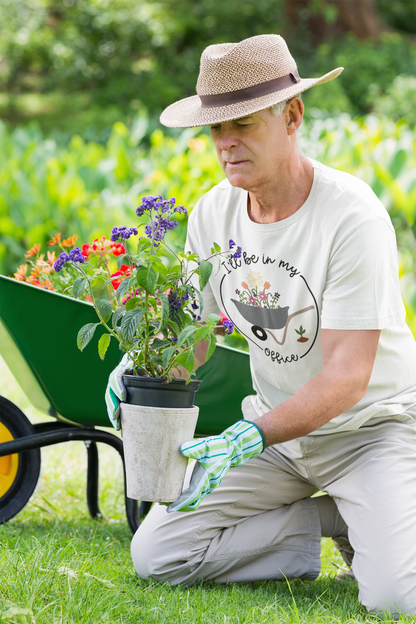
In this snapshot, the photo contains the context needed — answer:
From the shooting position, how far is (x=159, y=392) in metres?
1.65

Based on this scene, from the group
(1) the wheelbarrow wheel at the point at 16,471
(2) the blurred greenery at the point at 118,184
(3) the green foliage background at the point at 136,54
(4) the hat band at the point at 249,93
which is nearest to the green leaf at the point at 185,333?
(4) the hat band at the point at 249,93

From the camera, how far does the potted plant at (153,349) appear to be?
5.33 ft

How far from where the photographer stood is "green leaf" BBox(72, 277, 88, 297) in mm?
1628

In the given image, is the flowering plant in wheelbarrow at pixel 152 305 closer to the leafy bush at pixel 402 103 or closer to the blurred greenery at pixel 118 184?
the blurred greenery at pixel 118 184

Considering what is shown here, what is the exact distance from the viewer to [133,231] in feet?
5.45

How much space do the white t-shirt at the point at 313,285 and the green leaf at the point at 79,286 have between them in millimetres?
542

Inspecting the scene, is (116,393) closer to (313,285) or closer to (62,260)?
(62,260)

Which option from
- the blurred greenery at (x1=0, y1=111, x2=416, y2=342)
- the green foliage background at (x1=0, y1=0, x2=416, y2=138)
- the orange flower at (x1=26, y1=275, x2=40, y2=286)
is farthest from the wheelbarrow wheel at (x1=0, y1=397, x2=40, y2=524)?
the green foliage background at (x1=0, y1=0, x2=416, y2=138)

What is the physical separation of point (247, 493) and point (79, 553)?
19.7 inches

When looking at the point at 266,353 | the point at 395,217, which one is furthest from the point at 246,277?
the point at 395,217

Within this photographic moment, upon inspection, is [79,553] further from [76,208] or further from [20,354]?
[76,208]

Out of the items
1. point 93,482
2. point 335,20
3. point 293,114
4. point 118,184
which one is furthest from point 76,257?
point 335,20

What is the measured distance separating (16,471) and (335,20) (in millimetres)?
12058

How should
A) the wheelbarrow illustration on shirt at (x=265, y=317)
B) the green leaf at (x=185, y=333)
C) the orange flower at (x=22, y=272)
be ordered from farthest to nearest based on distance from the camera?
1. the orange flower at (x=22, y=272)
2. the wheelbarrow illustration on shirt at (x=265, y=317)
3. the green leaf at (x=185, y=333)
